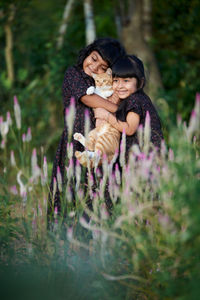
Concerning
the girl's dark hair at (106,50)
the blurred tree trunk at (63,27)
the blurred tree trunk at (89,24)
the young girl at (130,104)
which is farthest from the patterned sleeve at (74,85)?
the blurred tree trunk at (63,27)

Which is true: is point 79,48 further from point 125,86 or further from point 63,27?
point 125,86

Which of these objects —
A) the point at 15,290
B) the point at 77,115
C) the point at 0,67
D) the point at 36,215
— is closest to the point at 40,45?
the point at 0,67

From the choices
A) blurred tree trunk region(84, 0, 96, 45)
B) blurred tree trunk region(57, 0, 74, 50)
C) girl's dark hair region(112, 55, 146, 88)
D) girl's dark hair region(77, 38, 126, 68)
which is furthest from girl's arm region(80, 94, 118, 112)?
blurred tree trunk region(57, 0, 74, 50)

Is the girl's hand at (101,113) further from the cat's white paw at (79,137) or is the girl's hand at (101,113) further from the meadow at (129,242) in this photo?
the meadow at (129,242)

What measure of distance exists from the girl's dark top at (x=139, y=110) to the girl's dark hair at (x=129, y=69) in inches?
4.5

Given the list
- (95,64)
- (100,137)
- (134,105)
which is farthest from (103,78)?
(100,137)

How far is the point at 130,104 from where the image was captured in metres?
3.31

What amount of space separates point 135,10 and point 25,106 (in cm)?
307

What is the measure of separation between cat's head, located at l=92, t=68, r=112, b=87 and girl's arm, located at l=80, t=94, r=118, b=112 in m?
0.16

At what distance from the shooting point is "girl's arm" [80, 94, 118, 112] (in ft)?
11.4

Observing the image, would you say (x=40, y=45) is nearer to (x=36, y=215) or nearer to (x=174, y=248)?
(x=36, y=215)

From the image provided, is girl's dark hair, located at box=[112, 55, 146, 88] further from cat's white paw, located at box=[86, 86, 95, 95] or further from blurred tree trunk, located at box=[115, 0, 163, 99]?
blurred tree trunk, located at box=[115, 0, 163, 99]

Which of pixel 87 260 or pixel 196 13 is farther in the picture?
pixel 196 13

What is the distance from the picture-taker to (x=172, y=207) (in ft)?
7.61
